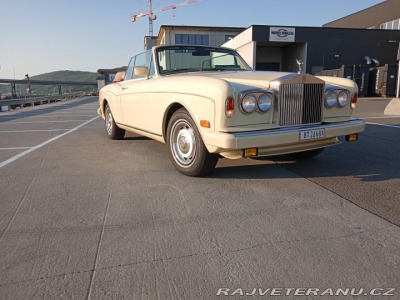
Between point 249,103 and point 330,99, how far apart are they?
1264 mm

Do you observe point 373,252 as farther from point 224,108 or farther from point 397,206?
point 224,108

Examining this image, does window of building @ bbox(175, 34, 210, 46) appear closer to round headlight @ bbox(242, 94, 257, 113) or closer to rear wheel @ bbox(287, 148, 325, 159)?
rear wheel @ bbox(287, 148, 325, 159)

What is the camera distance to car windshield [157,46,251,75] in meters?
4.89

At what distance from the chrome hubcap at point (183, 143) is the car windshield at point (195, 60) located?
1.18 meters

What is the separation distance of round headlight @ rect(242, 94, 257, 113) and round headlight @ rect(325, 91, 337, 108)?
3.70 feet

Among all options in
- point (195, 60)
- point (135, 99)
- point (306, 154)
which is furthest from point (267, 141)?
point (135, 99)

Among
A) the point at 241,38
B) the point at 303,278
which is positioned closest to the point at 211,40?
the point at 241,38

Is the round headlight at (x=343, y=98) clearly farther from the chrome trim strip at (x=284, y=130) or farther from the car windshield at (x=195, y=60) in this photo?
the car windshield at (x=195, y=60)

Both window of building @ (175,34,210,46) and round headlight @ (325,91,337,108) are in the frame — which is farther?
window of building @ (175,34,210,46)

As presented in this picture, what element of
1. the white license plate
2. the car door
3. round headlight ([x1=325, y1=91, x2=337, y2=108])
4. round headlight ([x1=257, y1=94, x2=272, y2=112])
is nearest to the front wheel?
round headlight ([x1=257, y1=94, x2=272, y2=112])

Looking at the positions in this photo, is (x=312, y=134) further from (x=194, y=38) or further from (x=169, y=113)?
(x=194, y=38)

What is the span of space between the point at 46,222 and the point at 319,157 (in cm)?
383

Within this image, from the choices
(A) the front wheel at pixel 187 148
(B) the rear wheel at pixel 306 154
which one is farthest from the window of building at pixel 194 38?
(A) the front wheel at pixel 187 148

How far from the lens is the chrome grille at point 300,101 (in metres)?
3.52
